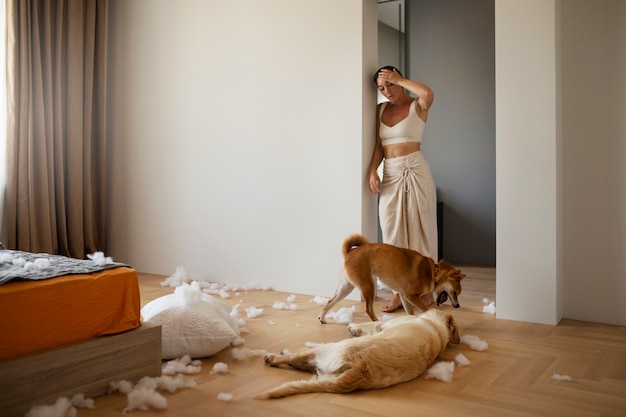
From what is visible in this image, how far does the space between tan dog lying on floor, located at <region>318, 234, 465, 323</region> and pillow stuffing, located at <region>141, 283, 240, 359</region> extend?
30.7 inches

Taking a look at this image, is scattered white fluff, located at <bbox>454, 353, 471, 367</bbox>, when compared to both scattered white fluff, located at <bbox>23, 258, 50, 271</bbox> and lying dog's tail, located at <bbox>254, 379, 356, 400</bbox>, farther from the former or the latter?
scattered white fluff, located at <bbox>23, 258, 50, 271</bbox>

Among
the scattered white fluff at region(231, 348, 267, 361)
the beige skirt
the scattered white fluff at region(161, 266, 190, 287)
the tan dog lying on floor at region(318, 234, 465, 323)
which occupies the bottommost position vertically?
the scattered white fluff at region(231, 348, 267, 361)

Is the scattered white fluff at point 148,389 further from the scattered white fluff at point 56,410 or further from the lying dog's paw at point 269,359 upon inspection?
the lying dog's paw at point 269,359

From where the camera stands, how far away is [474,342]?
2529 millimetres

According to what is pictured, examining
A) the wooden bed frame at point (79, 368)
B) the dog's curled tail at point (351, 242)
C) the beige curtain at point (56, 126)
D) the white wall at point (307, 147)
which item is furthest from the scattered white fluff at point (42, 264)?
the beige curtain at point (56, 126)

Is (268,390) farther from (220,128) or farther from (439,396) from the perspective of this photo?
(220,128)

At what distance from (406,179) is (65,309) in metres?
2.30

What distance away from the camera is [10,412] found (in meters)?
1.62

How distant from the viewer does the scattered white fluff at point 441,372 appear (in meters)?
2.06

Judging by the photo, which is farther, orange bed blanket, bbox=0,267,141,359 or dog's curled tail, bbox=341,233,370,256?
dog's curled tail, bbox=341,233,370,256

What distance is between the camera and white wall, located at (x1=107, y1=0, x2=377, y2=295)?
3.80 m

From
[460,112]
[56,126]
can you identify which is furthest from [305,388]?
[460,112]

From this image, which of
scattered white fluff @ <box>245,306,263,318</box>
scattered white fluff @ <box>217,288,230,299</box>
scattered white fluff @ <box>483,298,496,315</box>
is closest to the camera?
scattered white fluff @ <box>245,306,263,318</box>

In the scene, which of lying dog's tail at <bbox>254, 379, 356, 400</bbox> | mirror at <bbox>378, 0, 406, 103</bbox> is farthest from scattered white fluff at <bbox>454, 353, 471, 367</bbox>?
mirror at <bbox>378, 0, 406, 103</bbox>
